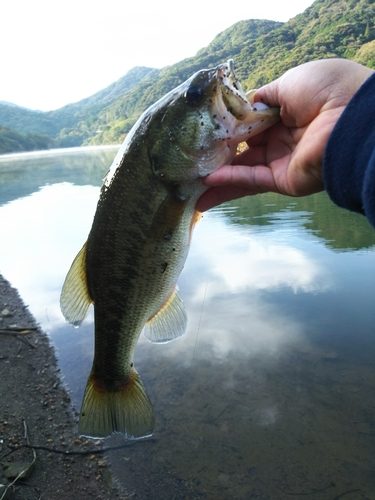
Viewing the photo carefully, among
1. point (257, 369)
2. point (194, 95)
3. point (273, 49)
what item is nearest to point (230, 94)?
point (194, 95)

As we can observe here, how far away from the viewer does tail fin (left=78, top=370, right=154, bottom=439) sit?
274cm

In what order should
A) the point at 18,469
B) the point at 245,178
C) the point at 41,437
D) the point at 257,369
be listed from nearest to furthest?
the point at 245,178 → the point at 18,469 → the point at 41,437 → the point at 257,369

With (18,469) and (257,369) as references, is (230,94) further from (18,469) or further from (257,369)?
(257,369)

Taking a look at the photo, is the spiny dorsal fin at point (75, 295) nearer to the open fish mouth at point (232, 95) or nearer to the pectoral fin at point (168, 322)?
the pectoral fin at point (168, 322)

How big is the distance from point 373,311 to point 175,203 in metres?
7.27

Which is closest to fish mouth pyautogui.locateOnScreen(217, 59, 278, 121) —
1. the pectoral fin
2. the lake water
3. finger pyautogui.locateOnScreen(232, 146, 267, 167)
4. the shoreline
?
finger pyautogui.locateOnScreen(232, 146, 267, 167)

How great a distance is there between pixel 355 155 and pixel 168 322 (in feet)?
5.34

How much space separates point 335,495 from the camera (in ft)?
14.4

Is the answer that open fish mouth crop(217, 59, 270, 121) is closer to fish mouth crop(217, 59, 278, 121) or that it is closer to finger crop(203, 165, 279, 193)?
fish mouth crop(217, 59, 278, 121)

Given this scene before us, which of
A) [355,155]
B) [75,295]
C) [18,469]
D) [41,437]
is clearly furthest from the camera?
[41,437]

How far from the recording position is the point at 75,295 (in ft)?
8.51

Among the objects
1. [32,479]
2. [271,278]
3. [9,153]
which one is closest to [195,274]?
[271,278]

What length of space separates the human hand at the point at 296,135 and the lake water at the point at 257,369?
12.2ft

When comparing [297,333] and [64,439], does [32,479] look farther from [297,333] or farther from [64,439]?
[297,333]
